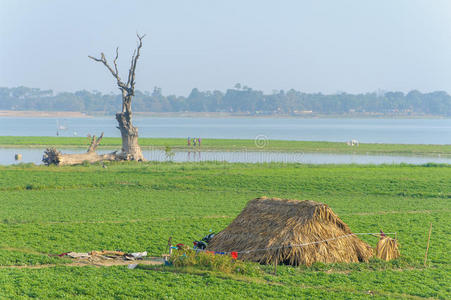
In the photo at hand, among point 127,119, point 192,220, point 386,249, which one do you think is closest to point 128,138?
point 127,119

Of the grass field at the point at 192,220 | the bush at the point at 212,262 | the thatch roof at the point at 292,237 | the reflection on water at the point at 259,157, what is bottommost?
the reflection on water at the point at 259,157

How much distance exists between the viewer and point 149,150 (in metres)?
71.6

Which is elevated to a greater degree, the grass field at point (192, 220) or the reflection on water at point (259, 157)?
the grass field at point (192, 220)

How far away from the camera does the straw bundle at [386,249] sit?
1705cm

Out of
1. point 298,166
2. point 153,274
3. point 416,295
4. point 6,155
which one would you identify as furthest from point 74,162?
point 416,295

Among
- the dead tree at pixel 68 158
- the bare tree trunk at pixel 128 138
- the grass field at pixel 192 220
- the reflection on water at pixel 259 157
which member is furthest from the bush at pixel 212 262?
the reflection on water at pixel 259 157

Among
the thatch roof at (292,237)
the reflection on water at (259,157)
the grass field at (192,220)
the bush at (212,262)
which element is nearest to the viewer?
the grass field at (192,220)

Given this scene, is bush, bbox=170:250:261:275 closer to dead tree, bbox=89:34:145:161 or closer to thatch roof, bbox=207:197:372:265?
thatch roof, bbox=207:197:372:265

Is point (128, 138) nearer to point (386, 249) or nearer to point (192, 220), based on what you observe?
point (192, 220)

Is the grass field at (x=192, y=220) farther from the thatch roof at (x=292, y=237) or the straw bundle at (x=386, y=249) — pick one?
the thatch roof at (x=292, y=237)

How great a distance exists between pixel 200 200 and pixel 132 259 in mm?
13058

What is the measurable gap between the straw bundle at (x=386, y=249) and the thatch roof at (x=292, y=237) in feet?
0.99

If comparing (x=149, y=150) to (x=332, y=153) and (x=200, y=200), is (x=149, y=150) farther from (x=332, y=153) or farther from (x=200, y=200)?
(x=200, y=200)

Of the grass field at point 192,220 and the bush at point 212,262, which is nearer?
the grass field at point 192,220
